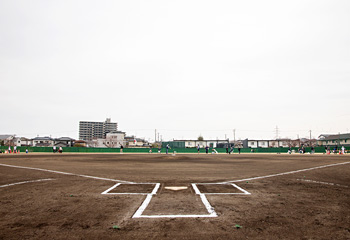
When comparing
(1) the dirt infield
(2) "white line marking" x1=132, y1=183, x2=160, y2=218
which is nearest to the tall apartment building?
(1) the dirt infield

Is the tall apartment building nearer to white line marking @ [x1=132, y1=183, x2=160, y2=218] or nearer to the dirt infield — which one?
the dirt infield

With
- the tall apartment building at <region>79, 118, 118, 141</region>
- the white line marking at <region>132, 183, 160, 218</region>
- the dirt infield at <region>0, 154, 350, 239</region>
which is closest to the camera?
the dirt infield at <region>0, 154, 350, 239</region>

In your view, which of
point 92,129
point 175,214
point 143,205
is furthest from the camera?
point 92,129

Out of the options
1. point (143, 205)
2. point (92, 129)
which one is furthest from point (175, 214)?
point (92, 129)

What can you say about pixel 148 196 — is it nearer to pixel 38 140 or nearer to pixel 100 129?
pixel 38 140

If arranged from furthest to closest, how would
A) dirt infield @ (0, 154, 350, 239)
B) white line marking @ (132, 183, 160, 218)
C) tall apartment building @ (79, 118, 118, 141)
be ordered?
tall apartment building @ (79, 118, 118, 141), white line marking @ (132, 183, 160, 218), dirt infield @ (0, 154, 350, 239)

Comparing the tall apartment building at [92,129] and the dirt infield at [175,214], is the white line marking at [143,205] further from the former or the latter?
the tall apartment building at [92,129]

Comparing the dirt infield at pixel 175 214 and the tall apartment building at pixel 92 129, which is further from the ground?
the tall apartment building at pixel 92 129

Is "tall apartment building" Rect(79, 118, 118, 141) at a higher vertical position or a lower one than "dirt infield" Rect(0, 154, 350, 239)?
higher

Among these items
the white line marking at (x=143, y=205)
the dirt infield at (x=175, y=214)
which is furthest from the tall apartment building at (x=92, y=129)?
the white line marking at (x=143, y=205)

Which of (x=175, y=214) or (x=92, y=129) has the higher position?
(x=92, y=129)

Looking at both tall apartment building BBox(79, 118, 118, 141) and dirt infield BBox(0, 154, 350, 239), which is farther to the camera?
tall apartment building BBox(79, 118, 118, 141)

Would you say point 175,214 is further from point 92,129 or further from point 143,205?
point 92,129

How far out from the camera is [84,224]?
159 inches
